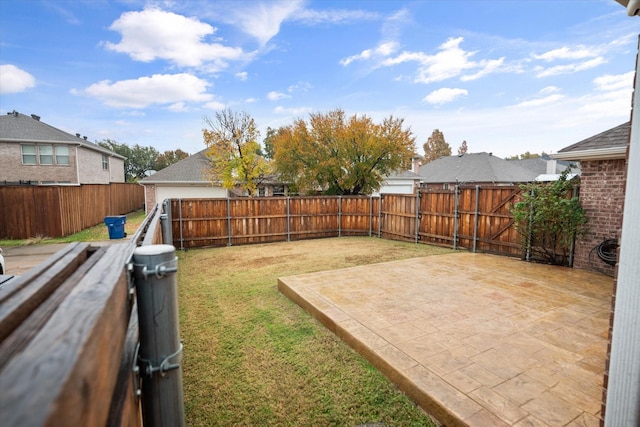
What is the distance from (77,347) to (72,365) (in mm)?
53

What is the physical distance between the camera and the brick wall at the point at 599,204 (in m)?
6.40

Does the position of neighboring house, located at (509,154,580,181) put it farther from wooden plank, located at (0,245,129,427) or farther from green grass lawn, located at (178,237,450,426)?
wooden plank, located at (0,245,129,427)

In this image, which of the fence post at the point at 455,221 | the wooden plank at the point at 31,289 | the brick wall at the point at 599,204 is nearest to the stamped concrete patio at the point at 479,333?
the brick wall at the point at 599,204

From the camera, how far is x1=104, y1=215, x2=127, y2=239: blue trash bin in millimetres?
11836

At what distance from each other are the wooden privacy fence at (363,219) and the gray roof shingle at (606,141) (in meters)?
1.69

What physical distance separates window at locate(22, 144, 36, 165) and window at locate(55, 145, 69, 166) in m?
1.06

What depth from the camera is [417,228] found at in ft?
36.6

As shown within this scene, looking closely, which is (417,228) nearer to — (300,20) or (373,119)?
(373,119)

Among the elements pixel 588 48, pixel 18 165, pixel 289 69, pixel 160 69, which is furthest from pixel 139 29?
pixel 588 48

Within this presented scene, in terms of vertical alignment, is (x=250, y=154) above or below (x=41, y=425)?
above

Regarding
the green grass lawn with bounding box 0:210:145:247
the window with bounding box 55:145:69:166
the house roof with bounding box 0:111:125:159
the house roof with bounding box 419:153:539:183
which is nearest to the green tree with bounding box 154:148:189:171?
the house roof with bounding box 0:111:125:159

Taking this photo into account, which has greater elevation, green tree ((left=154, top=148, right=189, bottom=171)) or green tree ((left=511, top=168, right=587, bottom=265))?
green tree ((left=154, top=148, right=189, bottom=171))

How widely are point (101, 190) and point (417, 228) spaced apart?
1616 cm

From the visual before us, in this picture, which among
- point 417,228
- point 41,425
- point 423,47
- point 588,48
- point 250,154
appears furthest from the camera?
point 250,154
